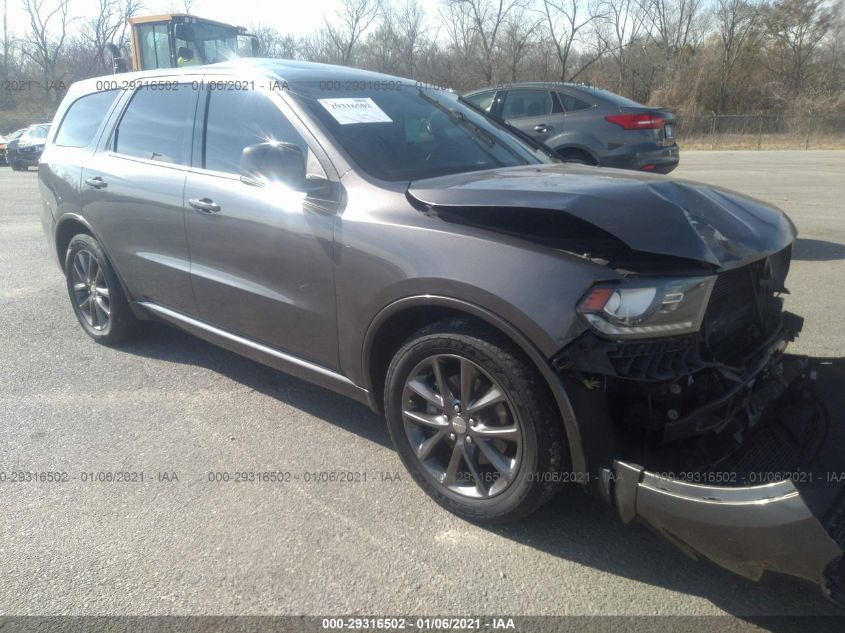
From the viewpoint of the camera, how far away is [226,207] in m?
3.49

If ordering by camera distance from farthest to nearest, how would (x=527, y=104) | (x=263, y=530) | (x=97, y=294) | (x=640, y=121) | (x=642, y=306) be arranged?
(x=527, y=104), (x=640, y=121), (x=97, y=294), (x=263, y=530), (x=642, y=306)

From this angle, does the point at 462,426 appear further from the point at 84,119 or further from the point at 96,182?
the point at 84,119

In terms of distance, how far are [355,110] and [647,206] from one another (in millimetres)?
1690

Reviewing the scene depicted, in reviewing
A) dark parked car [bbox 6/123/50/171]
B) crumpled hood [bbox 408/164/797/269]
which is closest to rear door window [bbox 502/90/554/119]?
crumpled hood [bbox 408/164/797/269]

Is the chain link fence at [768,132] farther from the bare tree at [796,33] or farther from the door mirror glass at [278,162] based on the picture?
the door mirror glass at [278,162]

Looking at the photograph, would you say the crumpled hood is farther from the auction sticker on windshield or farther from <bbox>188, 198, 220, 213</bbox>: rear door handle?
<bbox>188, 198, 220, 213</bbox>: rear door handle

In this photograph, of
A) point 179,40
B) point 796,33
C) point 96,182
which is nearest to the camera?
point 96,182

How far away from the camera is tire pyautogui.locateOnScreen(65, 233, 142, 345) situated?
4660 millimetres

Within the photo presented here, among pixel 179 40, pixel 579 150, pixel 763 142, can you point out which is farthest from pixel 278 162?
pixel 763 142

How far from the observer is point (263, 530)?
285 cm

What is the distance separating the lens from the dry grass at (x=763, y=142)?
1265 inches

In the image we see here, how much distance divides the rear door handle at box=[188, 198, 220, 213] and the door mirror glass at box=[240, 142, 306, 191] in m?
0.46

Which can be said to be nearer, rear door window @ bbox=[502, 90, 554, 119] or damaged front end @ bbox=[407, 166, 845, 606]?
damaged front end @ bbox=[407, 166, 845, 606]

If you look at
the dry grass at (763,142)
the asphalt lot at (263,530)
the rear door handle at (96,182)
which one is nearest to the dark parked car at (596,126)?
the asphalt lot at (263,530)
